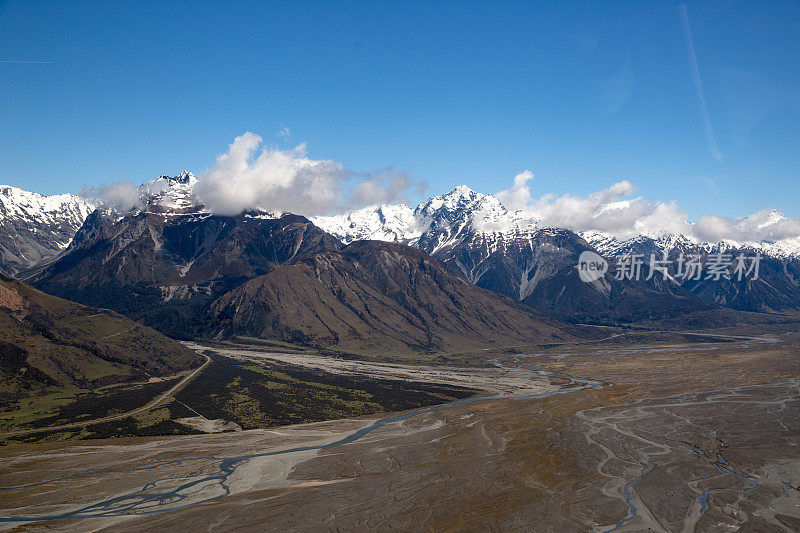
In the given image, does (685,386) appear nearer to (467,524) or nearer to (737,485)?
(737,485)

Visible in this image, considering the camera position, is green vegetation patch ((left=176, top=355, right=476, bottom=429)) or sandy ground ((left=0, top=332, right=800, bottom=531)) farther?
green vegetation patch ((left=176, top=355, right=476, bottom=429))

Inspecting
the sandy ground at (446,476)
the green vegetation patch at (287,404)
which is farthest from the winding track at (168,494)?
the green vegetation patch at (287,404)

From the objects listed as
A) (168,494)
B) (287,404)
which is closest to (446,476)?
(168,494)

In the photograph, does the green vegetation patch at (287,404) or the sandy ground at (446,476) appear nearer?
the sandy ground at (446,476)

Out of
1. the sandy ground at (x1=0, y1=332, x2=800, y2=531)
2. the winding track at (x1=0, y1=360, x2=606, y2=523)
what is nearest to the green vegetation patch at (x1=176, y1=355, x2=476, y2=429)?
the sandy ground at (x1=0, y1=332, x2=800, y2=531)

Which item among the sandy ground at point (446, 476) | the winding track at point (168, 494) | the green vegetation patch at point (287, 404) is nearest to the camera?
the sandy ground at point (446, 476)

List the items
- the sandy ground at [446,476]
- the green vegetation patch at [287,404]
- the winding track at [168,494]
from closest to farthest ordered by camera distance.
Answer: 1. the sandy ground at [446,476]
2. the winding track at [168,494]
3. the green vegetation patch at [287,404]

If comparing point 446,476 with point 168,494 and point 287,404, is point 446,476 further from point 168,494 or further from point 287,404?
point 287,404

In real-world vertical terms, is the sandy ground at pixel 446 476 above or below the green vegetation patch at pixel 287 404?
above

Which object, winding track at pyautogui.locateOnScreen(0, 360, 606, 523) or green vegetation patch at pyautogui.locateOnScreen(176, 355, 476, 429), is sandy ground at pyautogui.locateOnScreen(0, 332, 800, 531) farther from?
green vegetation patch at pyautogui.locateOnScreen(176, 355, 476, 429)

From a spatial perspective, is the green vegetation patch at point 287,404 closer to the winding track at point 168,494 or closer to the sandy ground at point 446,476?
the sandy ground at point 446,476

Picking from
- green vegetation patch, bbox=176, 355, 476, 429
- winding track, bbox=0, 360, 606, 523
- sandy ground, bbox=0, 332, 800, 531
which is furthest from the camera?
green vegetation patch, bbox=176, 355, 476, 429

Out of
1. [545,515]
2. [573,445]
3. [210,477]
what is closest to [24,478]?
[210,477]
